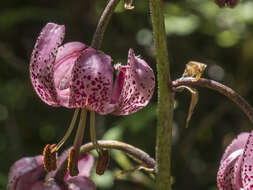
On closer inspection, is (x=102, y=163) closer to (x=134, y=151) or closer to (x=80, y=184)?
(x=134, y=151)

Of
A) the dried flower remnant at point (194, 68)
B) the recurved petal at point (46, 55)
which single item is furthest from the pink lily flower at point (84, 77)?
the dried flower remnant at point (194, 68)

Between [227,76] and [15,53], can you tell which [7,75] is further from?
[227,76]

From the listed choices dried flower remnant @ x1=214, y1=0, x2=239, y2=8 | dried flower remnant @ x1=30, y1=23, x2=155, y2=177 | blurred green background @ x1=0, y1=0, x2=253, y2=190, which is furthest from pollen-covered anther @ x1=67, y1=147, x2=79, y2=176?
blurred green background @ x1=0, y1=0, x2=253, y2=190

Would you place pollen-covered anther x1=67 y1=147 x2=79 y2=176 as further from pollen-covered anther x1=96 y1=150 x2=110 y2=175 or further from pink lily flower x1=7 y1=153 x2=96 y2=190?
pink lily flower x1=7 y1=153 x2=96 y2=190

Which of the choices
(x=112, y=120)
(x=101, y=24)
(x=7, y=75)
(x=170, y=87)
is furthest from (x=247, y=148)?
(x=7, y=75)

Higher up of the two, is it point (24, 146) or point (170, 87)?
point (170, 87)
